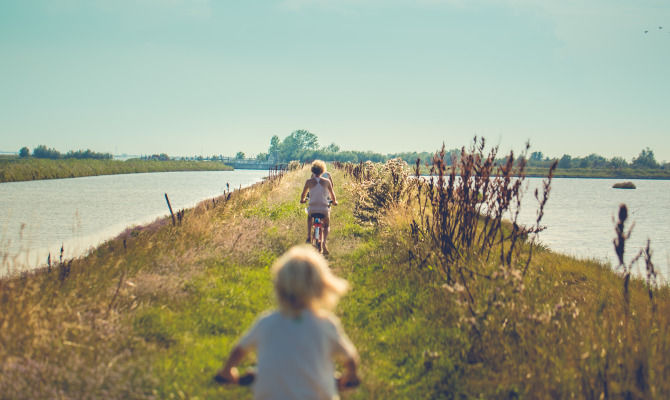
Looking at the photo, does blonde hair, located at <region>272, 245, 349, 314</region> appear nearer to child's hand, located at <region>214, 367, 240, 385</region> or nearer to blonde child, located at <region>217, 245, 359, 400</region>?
→ blonde child, located at <region>217, 245, 359, 400</region>

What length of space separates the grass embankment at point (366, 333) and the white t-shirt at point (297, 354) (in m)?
2.16

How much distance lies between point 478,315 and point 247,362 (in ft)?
8.45

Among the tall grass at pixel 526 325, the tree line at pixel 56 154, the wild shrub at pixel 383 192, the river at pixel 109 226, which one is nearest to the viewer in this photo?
the tall grass at pixel 526 325

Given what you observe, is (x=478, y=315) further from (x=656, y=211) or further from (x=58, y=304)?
(x=656, y=211)

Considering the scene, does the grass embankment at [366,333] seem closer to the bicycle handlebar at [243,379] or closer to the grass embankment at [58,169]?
the bicycle handlebar at [243,379]

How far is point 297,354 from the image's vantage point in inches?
84.7

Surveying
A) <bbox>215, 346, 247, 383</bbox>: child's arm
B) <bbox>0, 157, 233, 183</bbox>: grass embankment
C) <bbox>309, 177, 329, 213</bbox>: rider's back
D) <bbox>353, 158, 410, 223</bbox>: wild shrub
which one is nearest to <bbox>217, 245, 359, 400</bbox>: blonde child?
<bbox>215, 346, 247, 383</bbox>: child's arm

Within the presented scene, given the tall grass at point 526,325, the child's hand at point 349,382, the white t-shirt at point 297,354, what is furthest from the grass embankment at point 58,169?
the child's hand at point 349,382

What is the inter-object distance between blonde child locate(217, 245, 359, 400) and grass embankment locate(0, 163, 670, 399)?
2.18m

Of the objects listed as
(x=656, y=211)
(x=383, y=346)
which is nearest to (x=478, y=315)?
(x=383, y=346)

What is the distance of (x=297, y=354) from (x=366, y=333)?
3.75 m

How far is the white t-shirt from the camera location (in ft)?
7.04

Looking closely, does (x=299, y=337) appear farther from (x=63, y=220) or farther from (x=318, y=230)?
(x=63, y=220)

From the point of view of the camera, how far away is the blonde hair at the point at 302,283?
213cm
